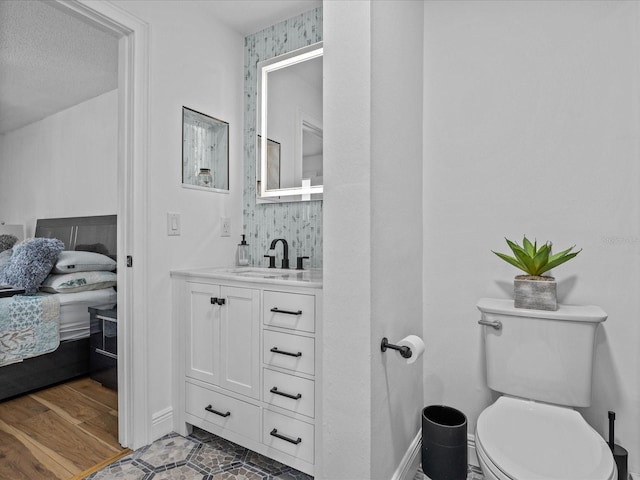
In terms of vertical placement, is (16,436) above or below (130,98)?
below

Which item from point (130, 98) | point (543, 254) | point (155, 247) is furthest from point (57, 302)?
point (543, 254)

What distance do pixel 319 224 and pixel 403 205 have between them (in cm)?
75

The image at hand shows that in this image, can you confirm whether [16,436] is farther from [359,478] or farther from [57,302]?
[359,478]

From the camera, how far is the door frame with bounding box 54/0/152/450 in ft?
5.54

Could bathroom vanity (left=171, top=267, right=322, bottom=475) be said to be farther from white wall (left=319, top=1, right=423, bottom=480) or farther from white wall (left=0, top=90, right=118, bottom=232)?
white wall (left=0, top=90, right=118, bottom=232)

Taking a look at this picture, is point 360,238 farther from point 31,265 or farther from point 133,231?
point 31,265

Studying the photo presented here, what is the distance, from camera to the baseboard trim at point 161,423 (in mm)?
1746

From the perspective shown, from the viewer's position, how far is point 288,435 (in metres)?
1.46

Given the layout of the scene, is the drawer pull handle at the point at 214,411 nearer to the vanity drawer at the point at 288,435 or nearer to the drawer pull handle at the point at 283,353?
the vanity drawer at the point at 288,435

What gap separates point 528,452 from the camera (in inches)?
39.7

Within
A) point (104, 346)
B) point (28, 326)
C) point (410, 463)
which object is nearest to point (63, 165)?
point (28, 326)

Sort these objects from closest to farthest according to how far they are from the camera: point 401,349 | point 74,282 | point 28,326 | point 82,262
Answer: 1. point 401,349
2. point 28,326
3. point 74,282
4. point 82,262

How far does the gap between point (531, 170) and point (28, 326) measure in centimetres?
316

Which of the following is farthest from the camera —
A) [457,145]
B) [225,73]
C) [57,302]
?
[57,302]
